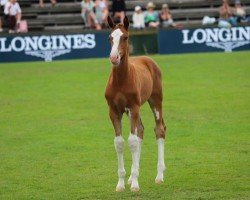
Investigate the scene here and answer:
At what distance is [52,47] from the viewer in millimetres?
34188

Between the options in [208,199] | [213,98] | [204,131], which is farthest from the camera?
[213,98]

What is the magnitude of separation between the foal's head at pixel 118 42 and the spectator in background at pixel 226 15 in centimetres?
2495

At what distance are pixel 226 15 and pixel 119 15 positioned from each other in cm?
525

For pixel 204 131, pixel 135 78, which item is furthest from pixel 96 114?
pixel 135 78

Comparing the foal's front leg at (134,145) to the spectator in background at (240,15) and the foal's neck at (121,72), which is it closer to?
the foal's neck at (121,72)

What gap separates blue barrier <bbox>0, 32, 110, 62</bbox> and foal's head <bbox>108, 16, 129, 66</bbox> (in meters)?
23.0

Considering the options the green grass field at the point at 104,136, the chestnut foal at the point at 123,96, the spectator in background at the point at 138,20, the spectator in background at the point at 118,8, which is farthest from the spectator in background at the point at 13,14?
the chestnut foal at the point at 123,96

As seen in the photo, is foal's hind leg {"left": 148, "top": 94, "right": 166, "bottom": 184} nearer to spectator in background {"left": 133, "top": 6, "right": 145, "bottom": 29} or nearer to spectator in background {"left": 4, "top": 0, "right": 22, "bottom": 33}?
spectator in background {"left": 133, "top": 6, "right": 145, "bottom": 29}

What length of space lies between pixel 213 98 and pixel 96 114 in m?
3.90

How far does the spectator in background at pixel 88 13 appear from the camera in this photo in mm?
37281

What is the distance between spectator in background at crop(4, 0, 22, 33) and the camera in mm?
35969

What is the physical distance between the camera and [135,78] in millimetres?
11383

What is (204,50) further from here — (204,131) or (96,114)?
(204,131)

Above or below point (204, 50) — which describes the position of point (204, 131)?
above
